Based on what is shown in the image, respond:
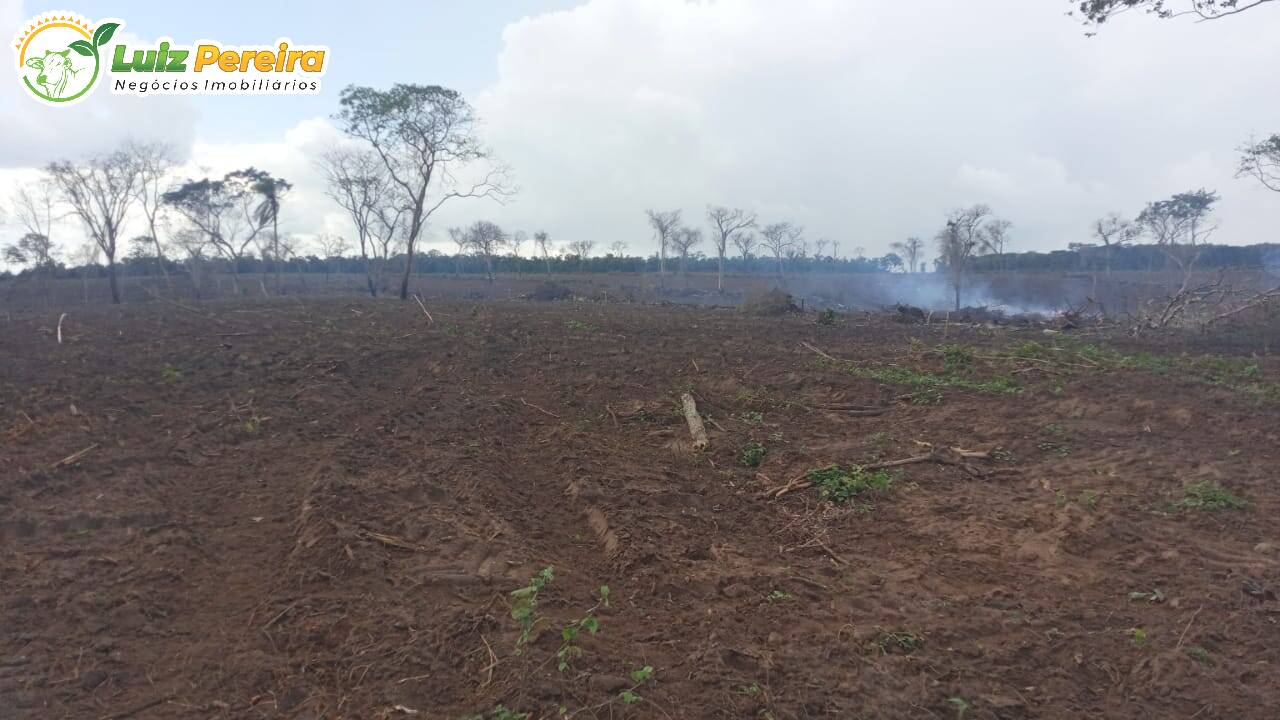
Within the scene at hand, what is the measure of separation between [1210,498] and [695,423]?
14.3 feet

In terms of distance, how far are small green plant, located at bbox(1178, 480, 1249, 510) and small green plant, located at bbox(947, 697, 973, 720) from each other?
10.8 feet

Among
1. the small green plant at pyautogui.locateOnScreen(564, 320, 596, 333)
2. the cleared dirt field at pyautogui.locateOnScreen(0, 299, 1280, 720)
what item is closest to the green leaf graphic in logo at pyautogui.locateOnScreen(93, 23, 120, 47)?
the cleared dirt field at pyautogui.locateOnScreen(0, 299, 1280, 720)

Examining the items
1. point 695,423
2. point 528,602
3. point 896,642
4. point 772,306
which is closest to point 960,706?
point 896,642

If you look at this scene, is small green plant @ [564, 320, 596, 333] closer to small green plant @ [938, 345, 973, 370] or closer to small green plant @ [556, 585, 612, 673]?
small green plant @ [938, 345, 973, 370]

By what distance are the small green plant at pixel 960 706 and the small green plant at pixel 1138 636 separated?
1.11m

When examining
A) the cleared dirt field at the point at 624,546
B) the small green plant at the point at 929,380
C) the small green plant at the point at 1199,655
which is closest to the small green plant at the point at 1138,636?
the cleared dirt field at the point at 624,546

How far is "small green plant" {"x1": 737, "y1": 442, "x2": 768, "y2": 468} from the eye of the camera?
6582 mm

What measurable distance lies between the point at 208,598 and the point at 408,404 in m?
4.11

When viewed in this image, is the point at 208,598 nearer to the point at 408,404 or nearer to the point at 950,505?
the point at 408,404

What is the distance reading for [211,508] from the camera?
16.7 feet

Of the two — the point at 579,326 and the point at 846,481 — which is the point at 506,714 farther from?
the point at 579,326

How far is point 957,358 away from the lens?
11148 millimetres

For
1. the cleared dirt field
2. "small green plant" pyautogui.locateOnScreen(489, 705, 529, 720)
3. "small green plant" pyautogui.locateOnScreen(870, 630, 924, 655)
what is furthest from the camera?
"small green plant" pyautogui.locateOnScreen(870, 630, 924, 655)

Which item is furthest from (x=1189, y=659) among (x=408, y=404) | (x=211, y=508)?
(x=408, y=404)
